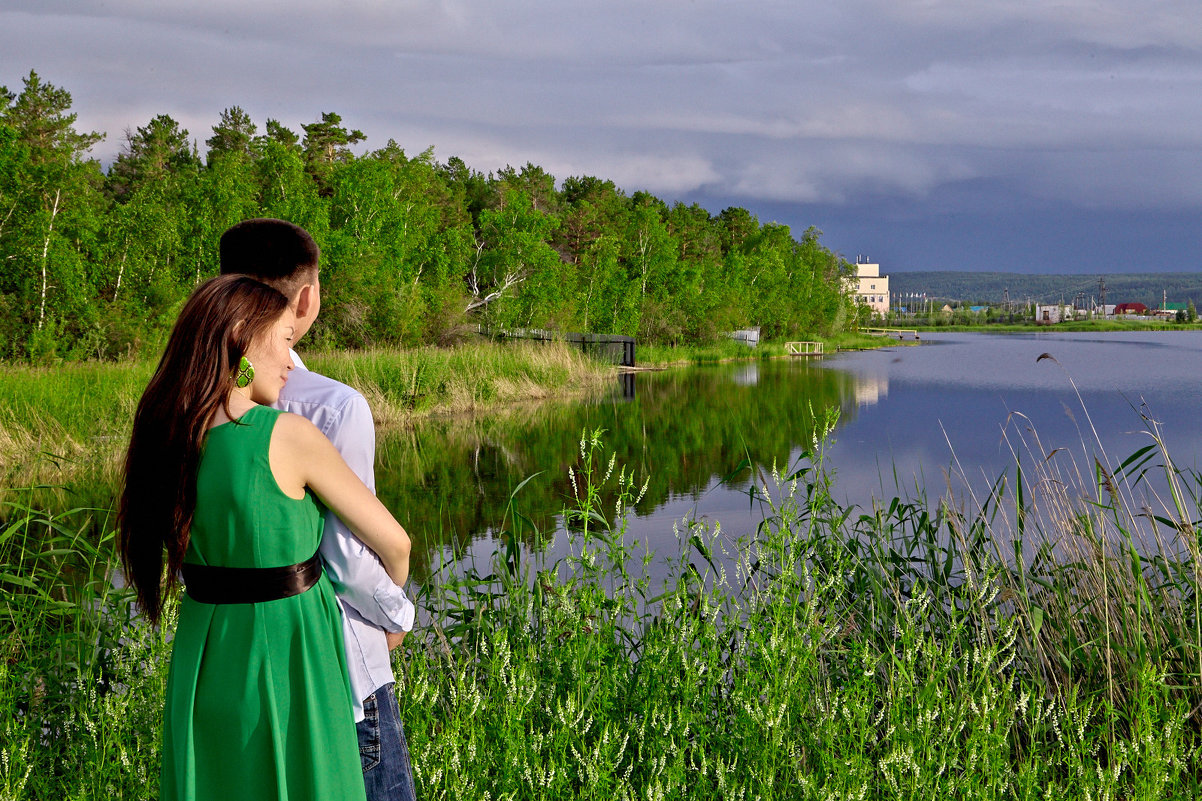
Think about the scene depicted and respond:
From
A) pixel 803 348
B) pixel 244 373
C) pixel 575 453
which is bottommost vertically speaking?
pixel 575 453

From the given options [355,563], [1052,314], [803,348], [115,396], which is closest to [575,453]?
[115,396]

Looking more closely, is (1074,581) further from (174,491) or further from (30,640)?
(30,640)

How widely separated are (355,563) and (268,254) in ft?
2.36

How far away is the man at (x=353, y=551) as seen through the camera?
1993 millimetres

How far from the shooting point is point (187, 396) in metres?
1.84

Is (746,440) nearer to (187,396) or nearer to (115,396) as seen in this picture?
(115,396)

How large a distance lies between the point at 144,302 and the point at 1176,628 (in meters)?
22.0

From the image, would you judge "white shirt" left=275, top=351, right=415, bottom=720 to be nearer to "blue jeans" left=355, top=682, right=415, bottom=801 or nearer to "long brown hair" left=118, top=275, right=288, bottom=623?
"blue jeans" left=355, top=682, right=415, bottom=801

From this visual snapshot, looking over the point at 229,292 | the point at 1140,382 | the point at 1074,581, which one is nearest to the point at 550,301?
the point at 1140,382

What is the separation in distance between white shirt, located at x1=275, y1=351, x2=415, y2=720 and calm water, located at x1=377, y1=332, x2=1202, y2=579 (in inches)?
70.8

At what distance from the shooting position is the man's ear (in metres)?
2.14

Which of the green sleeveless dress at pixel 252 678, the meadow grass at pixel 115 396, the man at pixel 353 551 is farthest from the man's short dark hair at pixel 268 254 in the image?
the meadow grass at pixel 115 396

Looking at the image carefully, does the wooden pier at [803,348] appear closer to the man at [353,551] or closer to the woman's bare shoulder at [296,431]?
the man at [353,551]

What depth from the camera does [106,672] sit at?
166 inches
